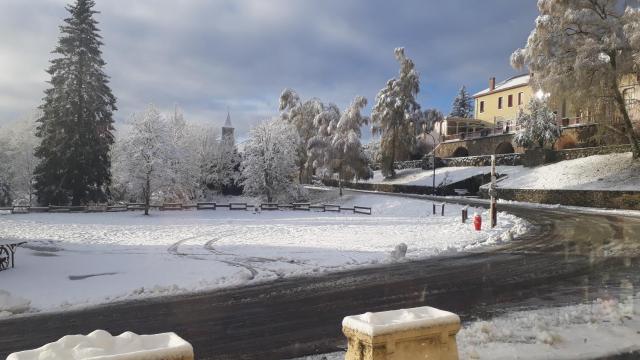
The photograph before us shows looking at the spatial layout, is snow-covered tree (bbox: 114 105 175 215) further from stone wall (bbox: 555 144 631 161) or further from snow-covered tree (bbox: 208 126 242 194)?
stone wall (bbox: 555 144 631 161)

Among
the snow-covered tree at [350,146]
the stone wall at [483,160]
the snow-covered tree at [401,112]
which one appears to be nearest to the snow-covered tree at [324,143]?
the snow-covered tree at [350,146]

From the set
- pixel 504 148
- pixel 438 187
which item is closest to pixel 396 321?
pixel 438 187

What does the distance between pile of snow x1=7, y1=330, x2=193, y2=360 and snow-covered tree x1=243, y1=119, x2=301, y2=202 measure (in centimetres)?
5161

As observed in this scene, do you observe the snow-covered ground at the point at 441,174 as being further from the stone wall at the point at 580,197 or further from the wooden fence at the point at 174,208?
the wooden fence at the point at 174,208

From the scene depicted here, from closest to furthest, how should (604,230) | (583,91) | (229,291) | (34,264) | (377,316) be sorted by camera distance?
(377,316) → (229,291) → (34,264) → (604,230) → (583,91)

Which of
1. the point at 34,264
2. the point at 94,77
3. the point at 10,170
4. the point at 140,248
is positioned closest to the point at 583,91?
the point at 140,248

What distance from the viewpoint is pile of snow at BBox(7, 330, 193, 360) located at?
3369 millimetres

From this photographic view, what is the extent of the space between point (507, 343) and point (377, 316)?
3383 millimetres

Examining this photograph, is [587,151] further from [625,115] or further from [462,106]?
[462,106]

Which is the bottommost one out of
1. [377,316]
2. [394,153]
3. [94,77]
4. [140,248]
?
[140,248]

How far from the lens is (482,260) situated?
14.9 metres

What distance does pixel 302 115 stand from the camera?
7400 cm

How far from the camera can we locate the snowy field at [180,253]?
1274 centimetres

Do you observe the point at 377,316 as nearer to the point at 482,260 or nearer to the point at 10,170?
the point at 482,260
